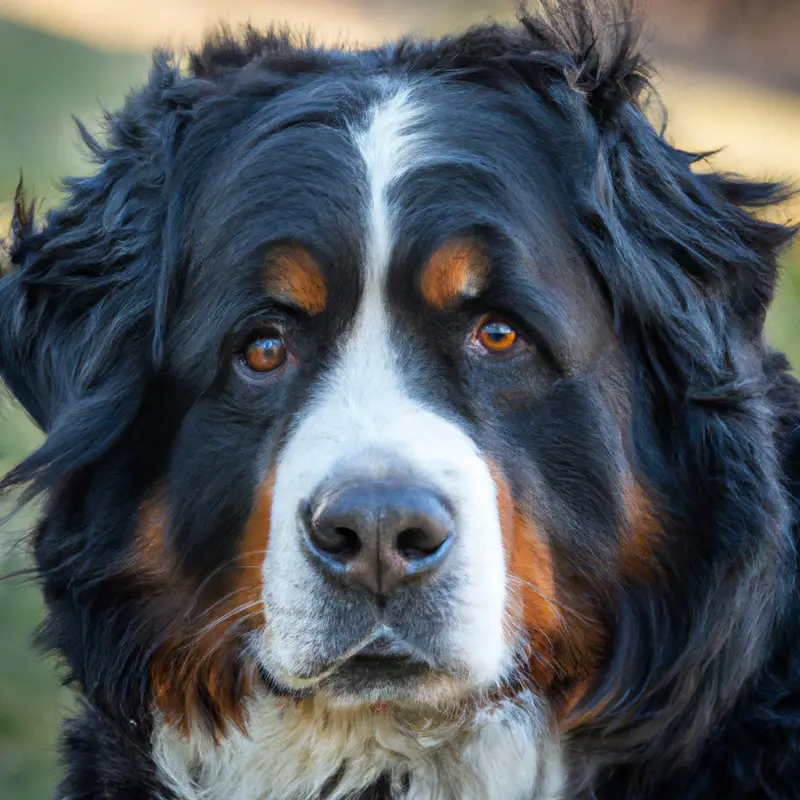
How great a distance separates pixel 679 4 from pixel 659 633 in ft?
18.9

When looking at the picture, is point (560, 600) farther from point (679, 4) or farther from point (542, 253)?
point (679, 4)

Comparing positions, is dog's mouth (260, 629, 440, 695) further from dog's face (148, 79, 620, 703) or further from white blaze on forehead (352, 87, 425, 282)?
white blaze on forehead (352, 87, 425, 282)

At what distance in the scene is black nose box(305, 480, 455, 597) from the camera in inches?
95.2

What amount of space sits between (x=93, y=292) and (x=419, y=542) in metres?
1.18

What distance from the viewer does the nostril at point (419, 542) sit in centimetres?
245

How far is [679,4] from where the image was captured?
7.62 m

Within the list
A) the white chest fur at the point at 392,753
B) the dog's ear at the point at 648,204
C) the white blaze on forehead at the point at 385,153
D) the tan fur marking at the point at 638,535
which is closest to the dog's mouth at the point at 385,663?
the white chest fur at the point at 392,753

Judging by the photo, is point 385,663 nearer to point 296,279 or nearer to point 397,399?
point 397,399

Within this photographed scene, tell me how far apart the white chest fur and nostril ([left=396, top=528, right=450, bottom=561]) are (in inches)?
21.3

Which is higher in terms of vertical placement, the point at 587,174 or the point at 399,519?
the point at 587,174

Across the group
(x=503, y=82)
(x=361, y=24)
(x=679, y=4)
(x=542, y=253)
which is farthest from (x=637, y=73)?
(x=679, y=4)

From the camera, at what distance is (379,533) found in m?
2.42

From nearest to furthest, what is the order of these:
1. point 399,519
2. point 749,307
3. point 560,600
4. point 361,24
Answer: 1. point 399,519
2. point 560,600
3. point 749,307
4. point 361,24

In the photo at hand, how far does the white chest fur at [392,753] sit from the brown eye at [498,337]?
0.82 metres
